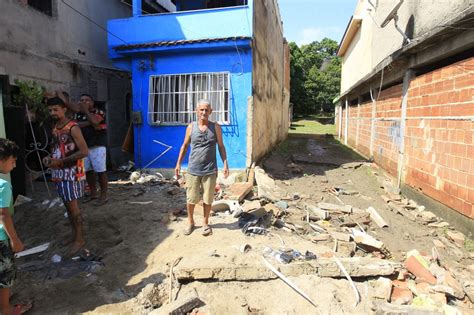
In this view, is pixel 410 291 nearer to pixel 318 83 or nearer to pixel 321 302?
pixel 321 302

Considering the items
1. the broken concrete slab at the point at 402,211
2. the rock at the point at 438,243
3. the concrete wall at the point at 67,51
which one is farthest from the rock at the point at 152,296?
the concrete wall at the point at 67,51

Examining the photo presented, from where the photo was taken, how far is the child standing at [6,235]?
2592mm

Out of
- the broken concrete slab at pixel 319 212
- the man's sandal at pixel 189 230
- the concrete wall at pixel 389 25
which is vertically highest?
the concrete wall at pixel 389 25

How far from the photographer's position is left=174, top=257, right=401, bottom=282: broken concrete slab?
11.4 feet

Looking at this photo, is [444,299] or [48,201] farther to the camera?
[48,201]

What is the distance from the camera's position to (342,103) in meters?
20.5

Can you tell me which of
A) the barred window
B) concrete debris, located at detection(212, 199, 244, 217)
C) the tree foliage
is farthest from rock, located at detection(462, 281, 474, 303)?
the tree foliage

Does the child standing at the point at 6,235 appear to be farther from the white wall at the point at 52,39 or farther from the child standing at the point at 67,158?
the white wall at the point at 52,39

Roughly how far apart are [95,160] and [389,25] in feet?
29.0

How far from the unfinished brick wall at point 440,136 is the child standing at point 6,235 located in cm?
562

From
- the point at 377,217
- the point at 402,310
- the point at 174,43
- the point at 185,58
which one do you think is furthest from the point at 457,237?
the point at 174,43

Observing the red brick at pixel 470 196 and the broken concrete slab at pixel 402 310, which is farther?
the red brick at pixel 470 196

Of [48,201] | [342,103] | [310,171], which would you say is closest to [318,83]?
[342,103]

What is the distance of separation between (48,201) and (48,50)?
4206 mm
